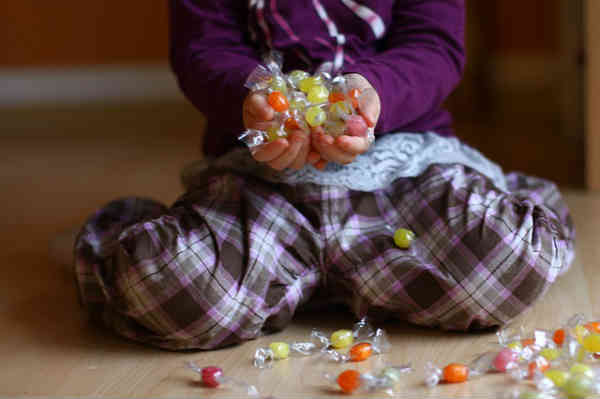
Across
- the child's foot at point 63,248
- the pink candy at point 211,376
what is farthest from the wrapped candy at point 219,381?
the child's foot at point 63,248

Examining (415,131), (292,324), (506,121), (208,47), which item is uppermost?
(208,47)

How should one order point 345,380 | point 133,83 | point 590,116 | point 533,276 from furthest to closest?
point 133,83 < point 590,116 < point 533,276 < point 345,380

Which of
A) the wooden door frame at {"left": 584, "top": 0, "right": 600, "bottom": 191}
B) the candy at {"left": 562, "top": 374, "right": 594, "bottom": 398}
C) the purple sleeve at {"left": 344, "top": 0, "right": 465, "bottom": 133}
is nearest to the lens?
the candy at {"left": 562, "top": 374, "right": 594, "bottom": 398}

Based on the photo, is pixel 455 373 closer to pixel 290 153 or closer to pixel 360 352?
pixel 360 352

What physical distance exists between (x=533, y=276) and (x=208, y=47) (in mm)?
474

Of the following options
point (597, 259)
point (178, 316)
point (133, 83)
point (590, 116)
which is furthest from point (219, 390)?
point (133, 83)

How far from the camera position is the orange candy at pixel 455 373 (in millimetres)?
724

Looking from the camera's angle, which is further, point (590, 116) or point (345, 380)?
point (590, 116)

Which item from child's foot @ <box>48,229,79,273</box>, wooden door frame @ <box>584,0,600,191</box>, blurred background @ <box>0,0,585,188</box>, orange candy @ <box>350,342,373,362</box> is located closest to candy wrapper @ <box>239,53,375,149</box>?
orange candy @ <box>350,342,373,362</box>

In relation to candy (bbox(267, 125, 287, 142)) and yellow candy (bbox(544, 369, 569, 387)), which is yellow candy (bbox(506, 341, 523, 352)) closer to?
yellow candy (bbox(544, 369, 569, 387))

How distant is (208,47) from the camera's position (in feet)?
3.27

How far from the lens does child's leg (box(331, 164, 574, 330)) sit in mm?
822

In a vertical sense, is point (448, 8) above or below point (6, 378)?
above

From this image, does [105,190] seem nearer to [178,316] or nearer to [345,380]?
[178,316]
